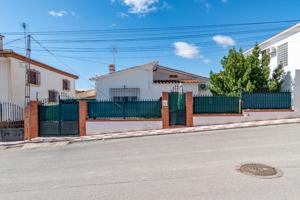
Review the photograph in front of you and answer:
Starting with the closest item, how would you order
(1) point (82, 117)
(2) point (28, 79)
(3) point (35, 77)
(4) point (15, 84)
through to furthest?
(1) point (82, 117) → (4) point (15, 84) → (2) point (28, 79) → (3) point (35, 77)

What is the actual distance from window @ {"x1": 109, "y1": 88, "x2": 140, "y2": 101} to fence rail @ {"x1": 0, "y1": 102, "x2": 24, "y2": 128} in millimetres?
6806

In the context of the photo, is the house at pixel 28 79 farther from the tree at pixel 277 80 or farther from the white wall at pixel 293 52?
the white wall at pixel 293 52

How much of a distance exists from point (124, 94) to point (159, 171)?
47.9 feet

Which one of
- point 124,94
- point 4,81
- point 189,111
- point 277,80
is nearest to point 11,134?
point 4,81

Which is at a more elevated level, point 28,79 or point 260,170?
point 28,79

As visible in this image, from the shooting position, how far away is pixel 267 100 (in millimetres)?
14641

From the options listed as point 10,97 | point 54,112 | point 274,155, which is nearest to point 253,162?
point 274,155

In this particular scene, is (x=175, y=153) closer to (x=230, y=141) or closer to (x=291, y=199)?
(x=230, y=141)

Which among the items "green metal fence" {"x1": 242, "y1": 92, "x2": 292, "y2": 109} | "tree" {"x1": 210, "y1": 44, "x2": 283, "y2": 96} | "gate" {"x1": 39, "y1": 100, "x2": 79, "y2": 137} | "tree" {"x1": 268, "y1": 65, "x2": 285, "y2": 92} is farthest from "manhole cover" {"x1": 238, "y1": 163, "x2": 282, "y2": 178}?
"tree" {"x1": 268, "y1": 65, "x2": 285, "y2": 92}

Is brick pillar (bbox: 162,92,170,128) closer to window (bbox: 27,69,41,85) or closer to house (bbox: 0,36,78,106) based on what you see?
house (bbox: 0,36,78,106)

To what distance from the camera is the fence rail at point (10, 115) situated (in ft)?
48.8

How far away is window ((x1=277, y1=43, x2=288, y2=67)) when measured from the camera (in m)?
17.1

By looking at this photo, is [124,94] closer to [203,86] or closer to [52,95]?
[203,86]

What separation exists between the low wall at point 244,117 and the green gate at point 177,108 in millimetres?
735
